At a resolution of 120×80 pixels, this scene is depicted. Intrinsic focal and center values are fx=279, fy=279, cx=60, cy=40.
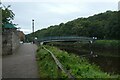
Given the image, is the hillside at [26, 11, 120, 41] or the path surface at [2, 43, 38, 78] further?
the hillside at [26, 11, 120, 41]

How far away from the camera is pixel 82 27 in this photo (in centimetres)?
11288

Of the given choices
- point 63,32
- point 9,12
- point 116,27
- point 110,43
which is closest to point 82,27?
point 63,32

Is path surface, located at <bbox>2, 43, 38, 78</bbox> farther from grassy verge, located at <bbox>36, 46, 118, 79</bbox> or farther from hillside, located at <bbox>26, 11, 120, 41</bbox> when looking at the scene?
hillside, located at <bbox>26, 11, 120, 41</bbox>

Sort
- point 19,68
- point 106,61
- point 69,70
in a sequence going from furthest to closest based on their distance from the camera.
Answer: point 106,61 → point 19,68 → point 69,70

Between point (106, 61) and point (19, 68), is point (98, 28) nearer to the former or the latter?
point (106, 61)

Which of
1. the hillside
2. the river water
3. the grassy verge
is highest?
the hillside

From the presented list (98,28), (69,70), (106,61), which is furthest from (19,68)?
(98,28)

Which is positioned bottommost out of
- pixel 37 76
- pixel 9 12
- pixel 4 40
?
pixel 37 76

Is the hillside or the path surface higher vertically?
the hillside

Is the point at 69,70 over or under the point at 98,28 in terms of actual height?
under

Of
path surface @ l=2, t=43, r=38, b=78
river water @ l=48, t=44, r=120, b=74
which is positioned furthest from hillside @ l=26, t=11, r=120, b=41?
path surface @ l=2, t=43, r=38, b=78

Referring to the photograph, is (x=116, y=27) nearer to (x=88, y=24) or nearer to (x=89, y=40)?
(x=89, y=40)

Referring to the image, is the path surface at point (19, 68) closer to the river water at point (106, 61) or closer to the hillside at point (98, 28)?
the river water at point (106, 61)

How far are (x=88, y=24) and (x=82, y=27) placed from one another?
2861 millimetres
